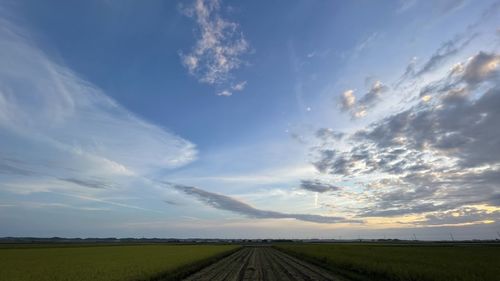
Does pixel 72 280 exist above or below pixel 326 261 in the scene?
below

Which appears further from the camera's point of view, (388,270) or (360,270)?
(360,270)

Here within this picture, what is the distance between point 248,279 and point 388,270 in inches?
423

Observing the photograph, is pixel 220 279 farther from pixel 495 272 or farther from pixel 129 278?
pixel 495 272

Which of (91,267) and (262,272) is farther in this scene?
(91,267)

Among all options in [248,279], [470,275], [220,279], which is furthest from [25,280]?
[470,275]

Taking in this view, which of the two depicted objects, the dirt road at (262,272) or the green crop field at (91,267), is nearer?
the green crop field at (91,267)

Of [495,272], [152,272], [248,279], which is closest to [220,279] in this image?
[248,279]

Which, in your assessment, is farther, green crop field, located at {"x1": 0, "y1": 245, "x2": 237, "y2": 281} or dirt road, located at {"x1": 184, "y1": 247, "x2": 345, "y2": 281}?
dirt road, located at {"x1": 184, "y1": 247, "x2": 345, "y2": 281}

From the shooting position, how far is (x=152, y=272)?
25.1 m

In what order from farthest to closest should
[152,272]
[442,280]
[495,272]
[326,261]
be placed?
[326,261], [152,272], [495,272], [442,280]

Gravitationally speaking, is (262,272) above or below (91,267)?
below

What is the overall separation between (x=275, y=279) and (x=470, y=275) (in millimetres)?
12888

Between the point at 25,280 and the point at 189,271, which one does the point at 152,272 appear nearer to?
the point at 189,271

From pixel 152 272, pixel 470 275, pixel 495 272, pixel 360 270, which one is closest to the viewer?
pixel 470 275
